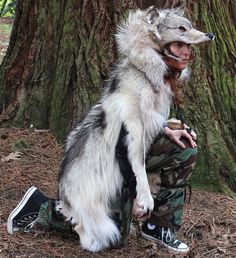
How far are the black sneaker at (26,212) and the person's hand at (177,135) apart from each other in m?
1.05

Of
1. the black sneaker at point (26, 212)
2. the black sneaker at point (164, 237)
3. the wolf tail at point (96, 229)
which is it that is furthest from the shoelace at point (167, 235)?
the black sneaker at point (26, 212)

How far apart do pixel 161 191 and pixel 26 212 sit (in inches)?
38.5

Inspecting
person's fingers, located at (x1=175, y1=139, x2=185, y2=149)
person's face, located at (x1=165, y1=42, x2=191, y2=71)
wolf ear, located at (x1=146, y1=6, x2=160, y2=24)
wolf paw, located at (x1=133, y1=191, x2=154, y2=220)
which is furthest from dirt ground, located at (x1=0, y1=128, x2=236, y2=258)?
wolf ear, located at (x1=146, y1=6, x2=160, y2=24)

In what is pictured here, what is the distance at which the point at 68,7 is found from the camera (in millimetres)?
5328

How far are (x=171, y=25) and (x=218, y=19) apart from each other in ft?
5.91

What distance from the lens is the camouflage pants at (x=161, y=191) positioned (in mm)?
3711

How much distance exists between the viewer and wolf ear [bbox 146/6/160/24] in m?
3.53

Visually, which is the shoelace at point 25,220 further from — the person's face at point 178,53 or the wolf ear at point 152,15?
the wolf ear at point 152,15

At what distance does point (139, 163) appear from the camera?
3486mm

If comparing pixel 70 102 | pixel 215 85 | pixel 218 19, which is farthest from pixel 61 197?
pixel 218 19

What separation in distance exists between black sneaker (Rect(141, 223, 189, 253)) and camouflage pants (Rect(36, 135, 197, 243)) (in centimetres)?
5

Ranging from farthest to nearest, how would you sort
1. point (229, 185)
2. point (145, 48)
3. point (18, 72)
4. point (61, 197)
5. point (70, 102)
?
point (18, 72), point (70, 102), point (229, 185), point (61, 197), point (145, 48)

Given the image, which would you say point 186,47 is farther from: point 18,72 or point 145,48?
point 18,72

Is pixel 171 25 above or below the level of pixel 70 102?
above
